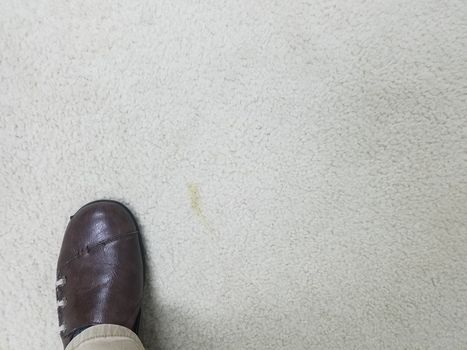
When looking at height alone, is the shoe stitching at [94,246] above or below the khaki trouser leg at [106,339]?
above

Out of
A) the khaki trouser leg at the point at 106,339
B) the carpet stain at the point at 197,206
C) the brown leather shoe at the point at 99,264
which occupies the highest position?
the carpet stain at the point at 197,206

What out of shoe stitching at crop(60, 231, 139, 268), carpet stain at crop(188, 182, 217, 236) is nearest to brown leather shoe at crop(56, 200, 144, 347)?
shoe stitching at crop(60, 231, 139, 268)

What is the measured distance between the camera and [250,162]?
0.67 metres

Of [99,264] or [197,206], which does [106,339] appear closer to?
[99,264]

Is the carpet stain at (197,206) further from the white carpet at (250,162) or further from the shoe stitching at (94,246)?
the shoe stitching at (94,246)

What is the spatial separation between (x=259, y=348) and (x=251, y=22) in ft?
1.83

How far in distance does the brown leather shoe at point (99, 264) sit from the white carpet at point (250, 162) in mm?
27

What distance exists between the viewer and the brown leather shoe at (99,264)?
0.66m

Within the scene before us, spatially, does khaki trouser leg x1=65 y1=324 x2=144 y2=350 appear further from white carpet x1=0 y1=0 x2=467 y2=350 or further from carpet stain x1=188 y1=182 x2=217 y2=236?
carpet stain x1=188 y1=182 x2=217 y2=236

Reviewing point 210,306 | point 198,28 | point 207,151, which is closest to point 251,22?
point 198,28

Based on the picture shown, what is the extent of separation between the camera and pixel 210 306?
0.68 meters

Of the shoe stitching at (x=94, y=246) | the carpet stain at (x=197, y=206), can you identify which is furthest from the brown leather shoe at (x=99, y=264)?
the carpet stain at (x=197, y=206)

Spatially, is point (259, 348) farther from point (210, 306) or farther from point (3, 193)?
point (3, 193)

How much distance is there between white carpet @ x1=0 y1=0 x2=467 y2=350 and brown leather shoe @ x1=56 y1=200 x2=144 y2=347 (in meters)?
0.03
